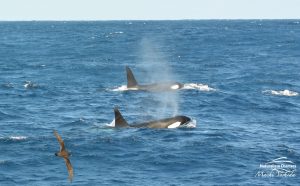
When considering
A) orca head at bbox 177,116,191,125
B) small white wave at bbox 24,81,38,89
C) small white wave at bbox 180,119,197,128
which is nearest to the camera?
small white wave at bbox 180,119,197,128

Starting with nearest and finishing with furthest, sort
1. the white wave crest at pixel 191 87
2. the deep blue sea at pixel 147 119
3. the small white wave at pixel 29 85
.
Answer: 1. the deep blue sea at pixel 147 119
2. the white wave crest at pixel 191 87
3. the small white wave at pixel 29 85

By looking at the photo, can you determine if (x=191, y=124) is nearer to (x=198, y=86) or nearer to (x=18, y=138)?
(x=18, y=138)

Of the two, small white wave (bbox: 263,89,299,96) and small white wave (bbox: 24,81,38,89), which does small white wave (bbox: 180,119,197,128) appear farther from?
small white wave (bbox: 24,81,38,89)

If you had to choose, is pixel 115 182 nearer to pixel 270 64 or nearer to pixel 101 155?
pixel 101 155

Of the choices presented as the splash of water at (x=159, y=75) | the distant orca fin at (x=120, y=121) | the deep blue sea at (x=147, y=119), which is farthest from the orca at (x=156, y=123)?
the splash of water at (x=159, y=75)

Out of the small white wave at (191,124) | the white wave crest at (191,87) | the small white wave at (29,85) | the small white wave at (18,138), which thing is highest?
the small white wave at (29,85)

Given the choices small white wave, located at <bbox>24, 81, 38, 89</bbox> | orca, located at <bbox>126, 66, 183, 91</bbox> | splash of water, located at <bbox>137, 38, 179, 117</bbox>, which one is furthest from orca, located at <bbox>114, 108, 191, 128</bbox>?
small white wave, located at <bbox>24, 81, 38, 89</bbox>

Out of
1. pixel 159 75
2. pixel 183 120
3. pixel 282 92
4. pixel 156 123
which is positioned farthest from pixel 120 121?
pixel 159 75

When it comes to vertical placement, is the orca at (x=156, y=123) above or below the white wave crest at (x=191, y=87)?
below

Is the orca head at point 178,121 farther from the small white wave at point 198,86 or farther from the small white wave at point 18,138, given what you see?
the small white wave at point 198,86

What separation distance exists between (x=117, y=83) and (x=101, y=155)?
3614cm

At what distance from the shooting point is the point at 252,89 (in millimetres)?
63188

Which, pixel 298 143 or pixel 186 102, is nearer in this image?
pixel 298 143

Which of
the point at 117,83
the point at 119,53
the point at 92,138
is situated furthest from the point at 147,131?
the point at 119,53
